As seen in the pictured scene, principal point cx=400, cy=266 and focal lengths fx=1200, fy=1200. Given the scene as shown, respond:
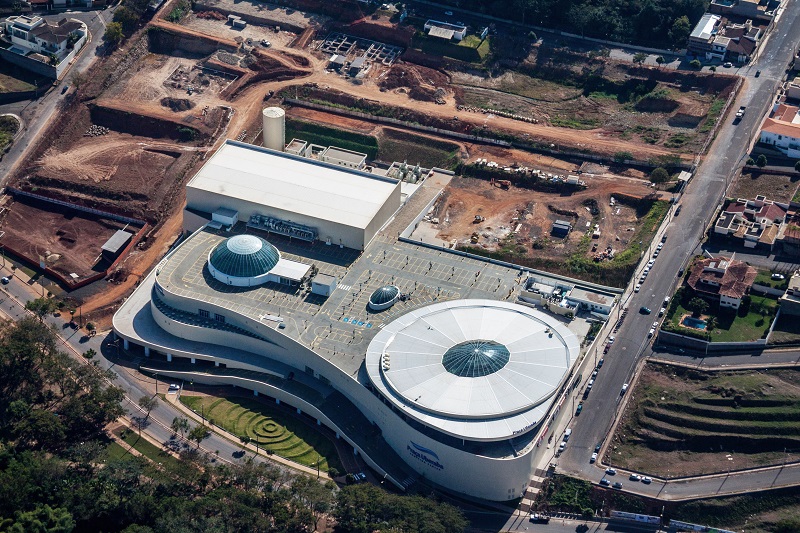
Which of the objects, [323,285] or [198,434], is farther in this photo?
[323,285]

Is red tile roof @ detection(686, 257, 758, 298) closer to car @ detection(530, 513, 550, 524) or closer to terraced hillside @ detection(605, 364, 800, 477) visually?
terraced hillside @ detection(605, 364, 800, 477)

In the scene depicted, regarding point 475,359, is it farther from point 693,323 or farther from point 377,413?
point 693,323

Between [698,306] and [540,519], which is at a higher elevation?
[698,306]

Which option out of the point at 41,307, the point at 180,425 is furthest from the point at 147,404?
the point at 41,307

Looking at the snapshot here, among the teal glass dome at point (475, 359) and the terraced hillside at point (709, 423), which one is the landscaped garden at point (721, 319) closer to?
the terraced hillside at point (709, 423)

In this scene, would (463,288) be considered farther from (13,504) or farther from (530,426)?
(13,504)

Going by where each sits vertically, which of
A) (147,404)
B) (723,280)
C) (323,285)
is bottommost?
(147,404)
